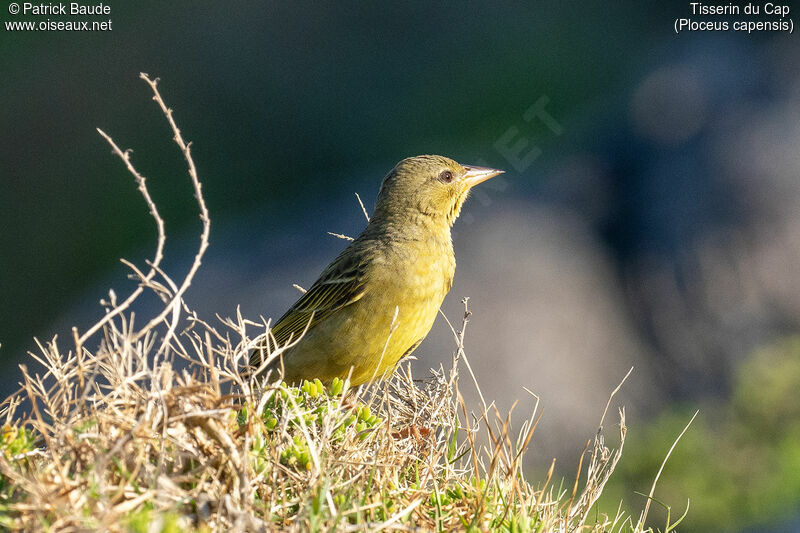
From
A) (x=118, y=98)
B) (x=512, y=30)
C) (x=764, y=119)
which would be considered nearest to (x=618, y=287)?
(x=764, y=119)

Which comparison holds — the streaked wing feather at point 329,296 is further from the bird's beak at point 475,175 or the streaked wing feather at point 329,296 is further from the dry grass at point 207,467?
the dry grass at point 207,467

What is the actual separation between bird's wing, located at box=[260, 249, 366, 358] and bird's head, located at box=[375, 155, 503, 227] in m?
0.36

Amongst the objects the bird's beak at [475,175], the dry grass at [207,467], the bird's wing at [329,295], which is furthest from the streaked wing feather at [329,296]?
the dry grass at [207,467]

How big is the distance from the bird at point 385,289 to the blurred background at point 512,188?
2200mm

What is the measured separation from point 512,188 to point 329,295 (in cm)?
443

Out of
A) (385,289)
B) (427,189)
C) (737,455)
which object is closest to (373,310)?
(385,289)

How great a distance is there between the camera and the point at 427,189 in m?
4.37

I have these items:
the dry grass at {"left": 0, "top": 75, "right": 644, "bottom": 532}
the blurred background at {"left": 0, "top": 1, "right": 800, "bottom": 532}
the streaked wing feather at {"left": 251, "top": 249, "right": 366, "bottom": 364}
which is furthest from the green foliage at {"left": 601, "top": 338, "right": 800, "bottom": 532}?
the dry grass at {"left": 0, "top": 75, "right": 644, "bottom": 532}

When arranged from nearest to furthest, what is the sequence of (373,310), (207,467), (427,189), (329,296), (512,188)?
(207,467)
(373,310)
(329,296)
(427,189)
(512,188)

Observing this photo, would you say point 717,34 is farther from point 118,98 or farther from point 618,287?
point 118,98

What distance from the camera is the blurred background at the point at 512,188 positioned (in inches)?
259

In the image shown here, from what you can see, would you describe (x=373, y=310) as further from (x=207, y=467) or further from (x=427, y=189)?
(x=207, y=467)

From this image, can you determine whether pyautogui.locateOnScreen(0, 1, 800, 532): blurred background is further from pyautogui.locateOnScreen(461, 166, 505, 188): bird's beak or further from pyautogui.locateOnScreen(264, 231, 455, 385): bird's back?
pyautogui.locateOnScreen(264, 231, 455, 385): bird's back

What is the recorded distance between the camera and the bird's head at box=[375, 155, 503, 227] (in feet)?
14.2
